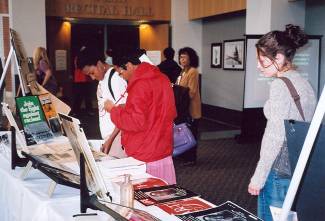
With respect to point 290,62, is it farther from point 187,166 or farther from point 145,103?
point 187,166

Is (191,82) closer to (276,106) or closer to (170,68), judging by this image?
(170,68)

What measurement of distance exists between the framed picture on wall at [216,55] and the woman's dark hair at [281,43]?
7.24 meters

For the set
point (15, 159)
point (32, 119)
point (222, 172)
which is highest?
point (32, 119)

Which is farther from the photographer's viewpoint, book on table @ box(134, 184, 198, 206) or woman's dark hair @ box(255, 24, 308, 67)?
woman's dark hair @ box(255, 24, 308, 67)

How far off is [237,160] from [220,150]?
0.63 meters

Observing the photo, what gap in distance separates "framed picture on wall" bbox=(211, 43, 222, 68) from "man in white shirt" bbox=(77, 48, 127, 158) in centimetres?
649

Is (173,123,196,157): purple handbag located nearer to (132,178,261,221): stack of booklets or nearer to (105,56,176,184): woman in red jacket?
(105,56,176,184): woman in red jacket

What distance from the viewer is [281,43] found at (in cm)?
203

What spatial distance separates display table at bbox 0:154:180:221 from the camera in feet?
5.81

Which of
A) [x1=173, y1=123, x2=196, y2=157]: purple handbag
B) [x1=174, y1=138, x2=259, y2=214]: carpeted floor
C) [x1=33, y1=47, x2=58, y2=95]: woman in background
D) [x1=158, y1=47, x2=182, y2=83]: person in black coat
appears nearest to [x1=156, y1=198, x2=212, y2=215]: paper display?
[x1=173, y1=123, x2=196, y2=157]: purple handbag

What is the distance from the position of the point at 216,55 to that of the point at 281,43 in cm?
743

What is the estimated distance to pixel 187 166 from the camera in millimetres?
5324

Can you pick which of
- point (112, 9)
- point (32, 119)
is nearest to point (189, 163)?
point (32, 119)

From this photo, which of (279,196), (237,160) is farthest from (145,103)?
(237,160)
